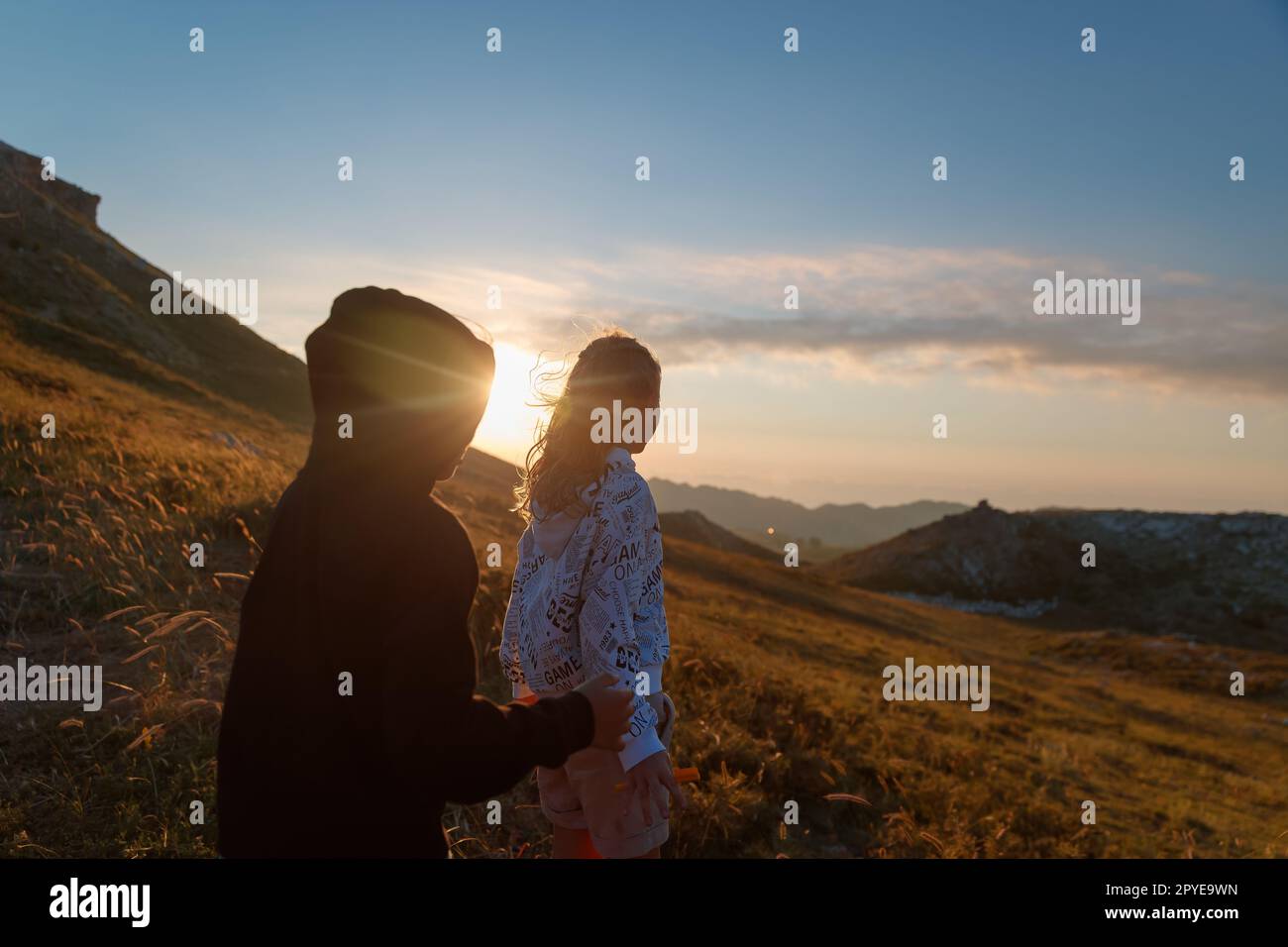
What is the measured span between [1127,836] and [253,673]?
13.4 metres

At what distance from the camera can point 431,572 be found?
5.77ft

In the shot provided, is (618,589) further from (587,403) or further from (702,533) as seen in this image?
(702,533)

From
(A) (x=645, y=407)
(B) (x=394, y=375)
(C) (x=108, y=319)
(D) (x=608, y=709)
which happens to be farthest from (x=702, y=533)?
(B) (x=394, y=375)

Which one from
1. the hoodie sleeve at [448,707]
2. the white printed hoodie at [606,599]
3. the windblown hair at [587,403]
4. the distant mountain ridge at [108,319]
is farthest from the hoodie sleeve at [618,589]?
the distant mountain ridge at [108,319]

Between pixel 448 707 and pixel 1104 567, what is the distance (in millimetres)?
72255

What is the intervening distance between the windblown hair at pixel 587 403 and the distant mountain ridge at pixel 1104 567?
193ft

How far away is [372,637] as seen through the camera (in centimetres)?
175

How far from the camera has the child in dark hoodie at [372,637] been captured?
174 centimetres

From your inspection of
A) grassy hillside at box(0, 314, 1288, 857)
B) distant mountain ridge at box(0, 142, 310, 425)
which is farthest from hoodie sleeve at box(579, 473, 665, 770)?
distant mountain ridge at box(0, 142, 310, 425)

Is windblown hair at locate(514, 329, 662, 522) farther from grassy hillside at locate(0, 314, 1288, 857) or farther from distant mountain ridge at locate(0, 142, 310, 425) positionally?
distant mountain ridge at locate(0, 142, 310, 425)

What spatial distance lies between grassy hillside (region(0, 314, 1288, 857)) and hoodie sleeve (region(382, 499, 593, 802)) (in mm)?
2987
